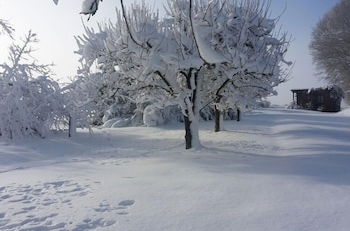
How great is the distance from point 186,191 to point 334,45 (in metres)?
36.6

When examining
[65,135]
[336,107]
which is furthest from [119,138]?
[336,107]

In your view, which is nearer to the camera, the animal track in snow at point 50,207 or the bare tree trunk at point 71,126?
the animal track in snow at point 50,207

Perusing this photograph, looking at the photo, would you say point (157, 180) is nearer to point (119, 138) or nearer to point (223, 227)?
point (223, 227)

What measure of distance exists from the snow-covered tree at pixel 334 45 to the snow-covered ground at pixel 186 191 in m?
29.6

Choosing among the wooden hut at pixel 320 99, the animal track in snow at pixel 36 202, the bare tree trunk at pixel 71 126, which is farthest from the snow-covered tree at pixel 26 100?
the wooden hut at pixel 320 99

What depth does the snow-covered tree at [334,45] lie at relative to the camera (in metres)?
37.8

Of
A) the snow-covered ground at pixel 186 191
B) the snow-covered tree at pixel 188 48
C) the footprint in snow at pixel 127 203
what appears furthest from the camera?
the snow-covered tree at pixel 188 48

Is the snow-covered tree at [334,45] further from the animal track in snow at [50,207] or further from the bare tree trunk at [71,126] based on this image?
the animal track in snow at [50,207]

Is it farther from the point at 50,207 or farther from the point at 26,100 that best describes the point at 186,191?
the point at 26,100

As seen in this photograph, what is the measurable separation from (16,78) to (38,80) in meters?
0.92

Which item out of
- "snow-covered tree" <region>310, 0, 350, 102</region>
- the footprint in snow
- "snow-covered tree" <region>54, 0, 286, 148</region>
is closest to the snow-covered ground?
the footprint in snow

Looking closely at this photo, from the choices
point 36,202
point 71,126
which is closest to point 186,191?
point 36,202

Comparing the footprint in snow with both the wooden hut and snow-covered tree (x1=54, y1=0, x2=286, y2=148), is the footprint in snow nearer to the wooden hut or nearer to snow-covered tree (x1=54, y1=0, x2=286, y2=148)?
snow-covered tree (x1=54, y1=0, x2=286, y2=148)

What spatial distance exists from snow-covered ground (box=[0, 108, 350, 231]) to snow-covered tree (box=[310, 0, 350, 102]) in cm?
2962
